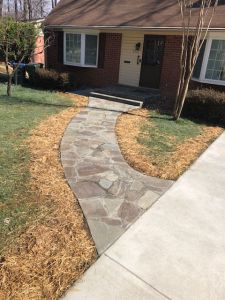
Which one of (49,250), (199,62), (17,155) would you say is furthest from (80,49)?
(49,250)

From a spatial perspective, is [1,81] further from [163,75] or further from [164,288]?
[164,288]

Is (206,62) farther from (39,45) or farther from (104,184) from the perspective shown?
(39,45)

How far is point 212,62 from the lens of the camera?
9.87m

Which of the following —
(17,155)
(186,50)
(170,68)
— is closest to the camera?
(17,155)

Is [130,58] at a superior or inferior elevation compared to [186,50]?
inferior

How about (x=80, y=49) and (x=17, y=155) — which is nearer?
(x=17, y=155)

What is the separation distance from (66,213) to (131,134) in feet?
11.3

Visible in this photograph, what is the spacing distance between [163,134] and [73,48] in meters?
8.72

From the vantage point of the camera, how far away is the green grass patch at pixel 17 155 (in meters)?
3.09

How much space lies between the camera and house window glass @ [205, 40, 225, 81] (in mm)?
9594

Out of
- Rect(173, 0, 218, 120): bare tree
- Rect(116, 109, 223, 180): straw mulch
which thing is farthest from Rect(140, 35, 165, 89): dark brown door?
Rect(116, 109, 223, 180): straw mulch

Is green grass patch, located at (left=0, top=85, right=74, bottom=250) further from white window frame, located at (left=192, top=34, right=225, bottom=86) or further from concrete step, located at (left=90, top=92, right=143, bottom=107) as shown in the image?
white window frame, located at (left=192, top=34, right=225, bottom=86)

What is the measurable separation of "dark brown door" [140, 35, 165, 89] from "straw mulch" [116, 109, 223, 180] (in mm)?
4427

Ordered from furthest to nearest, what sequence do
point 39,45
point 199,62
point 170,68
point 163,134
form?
point 39,45, point 170,68, point 199,62, point 163,134
